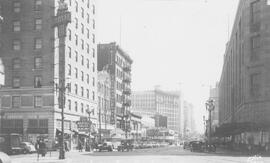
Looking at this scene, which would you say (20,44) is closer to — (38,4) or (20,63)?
(20,63)

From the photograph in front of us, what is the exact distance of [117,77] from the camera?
98062 mm

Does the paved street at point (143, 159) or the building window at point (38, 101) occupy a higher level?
the building window at point (38, 101)

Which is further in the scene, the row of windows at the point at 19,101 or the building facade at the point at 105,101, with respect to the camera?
the building facade at the point at 105,101

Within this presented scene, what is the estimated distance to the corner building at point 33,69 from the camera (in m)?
62.5

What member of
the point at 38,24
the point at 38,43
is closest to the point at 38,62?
the point at 38,43

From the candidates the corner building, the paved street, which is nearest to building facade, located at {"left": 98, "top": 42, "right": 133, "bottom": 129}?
the corner building

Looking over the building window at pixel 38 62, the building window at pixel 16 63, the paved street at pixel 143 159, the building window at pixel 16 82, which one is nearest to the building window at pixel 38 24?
the building window at pixel 38 62

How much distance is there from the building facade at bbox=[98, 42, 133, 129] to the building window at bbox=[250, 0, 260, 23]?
4401 centimetres

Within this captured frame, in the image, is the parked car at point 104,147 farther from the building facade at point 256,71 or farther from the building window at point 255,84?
the building window at point 255,84

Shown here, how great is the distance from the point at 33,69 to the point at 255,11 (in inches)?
1247

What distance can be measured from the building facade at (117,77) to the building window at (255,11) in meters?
44.0

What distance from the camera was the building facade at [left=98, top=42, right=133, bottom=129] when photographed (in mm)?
94119

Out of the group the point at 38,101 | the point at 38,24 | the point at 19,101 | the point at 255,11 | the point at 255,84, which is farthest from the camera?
the point at 38,24

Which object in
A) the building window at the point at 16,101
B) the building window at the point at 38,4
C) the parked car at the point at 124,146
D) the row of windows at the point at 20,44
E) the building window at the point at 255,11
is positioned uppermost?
the building window at the point at 38,4
